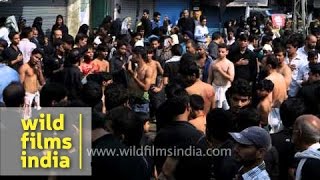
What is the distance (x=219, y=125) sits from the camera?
514cm

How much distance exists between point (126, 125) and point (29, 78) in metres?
4.41

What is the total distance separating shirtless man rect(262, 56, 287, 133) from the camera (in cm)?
761

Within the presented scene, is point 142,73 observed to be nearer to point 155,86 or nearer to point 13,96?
point 155,86

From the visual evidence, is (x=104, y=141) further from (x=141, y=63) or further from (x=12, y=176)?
(x=141, y=63)

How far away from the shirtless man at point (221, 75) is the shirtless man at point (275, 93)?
71 cm

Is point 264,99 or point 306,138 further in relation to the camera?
point 264,99

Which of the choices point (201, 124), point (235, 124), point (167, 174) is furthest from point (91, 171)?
point (201, 124)

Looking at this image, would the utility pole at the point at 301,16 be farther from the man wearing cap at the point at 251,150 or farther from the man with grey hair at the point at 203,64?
the man wearing cap at the point at 251,150

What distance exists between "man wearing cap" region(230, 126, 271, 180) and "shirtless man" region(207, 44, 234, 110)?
506cm

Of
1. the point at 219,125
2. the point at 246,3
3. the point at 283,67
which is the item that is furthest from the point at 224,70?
the point at 246,3

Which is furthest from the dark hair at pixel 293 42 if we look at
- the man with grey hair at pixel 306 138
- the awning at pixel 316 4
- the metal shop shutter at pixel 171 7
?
the awning at pixel 316 4

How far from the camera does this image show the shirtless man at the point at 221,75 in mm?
9555

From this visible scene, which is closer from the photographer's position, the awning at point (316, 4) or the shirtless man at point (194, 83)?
the shirtless man at point (194, 83)

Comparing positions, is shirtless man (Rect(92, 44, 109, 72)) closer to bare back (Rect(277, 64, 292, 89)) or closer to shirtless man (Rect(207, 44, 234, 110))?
shirtless man (Rect(207, 44, 234, 110))
